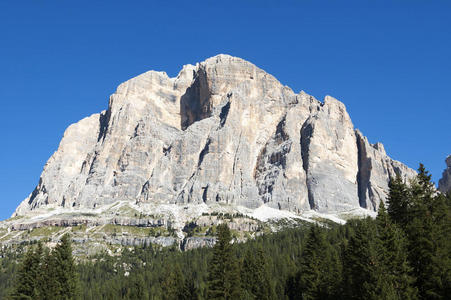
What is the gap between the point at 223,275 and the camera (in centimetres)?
7656

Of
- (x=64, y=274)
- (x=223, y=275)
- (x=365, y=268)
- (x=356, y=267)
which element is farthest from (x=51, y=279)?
(x=365, y=268)

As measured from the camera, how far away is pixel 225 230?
272 feet

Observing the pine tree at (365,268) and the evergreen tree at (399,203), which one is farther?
the evergreen tree at (399,203)

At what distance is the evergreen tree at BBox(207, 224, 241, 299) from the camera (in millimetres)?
76062

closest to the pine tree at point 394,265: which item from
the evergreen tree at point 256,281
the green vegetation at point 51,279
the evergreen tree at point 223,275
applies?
the evergreen tree at point 223,275

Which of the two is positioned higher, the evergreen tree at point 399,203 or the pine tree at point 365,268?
the evergreen tree at point 399,203

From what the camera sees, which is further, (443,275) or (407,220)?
(407,220)

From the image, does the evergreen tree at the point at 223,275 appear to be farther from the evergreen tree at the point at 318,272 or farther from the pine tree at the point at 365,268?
the pine tree at the point at 365,268

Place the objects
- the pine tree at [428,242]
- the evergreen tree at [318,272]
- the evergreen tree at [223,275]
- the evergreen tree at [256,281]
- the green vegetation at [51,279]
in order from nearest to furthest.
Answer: the pine tree at [428,242]
the evergreen tree at [223,275]
the green vegetation at [51,279]
the evergreen tree at [318,272]
the evergreen tree at [256,281]

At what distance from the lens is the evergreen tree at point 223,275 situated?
7606cm

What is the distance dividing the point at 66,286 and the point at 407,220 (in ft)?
175

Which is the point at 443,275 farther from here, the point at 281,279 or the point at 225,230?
the point at 281,279

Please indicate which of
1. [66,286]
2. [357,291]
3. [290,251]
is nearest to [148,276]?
[290,251]

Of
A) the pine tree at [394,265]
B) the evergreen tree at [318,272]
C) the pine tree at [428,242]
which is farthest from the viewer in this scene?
the evergreen tree at [318,272]
